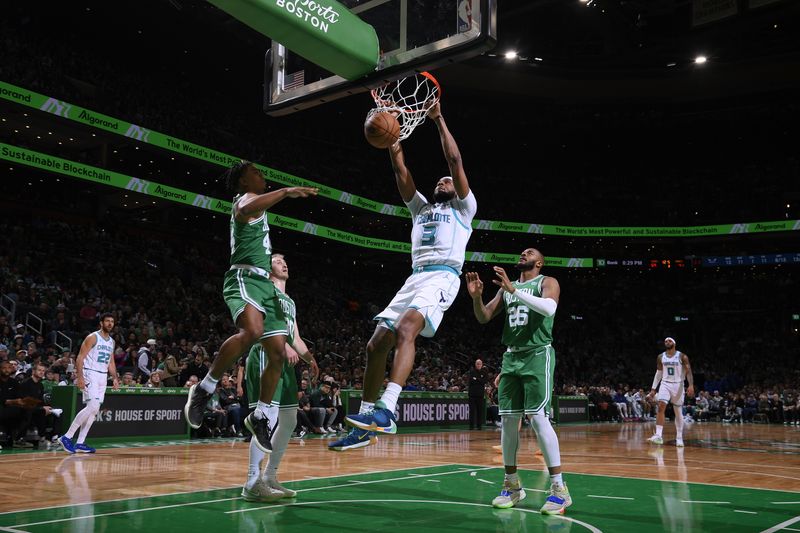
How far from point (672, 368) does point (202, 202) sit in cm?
1867

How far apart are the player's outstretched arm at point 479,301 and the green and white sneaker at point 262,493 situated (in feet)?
7.62

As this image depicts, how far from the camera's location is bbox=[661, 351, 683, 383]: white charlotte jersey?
1374cm

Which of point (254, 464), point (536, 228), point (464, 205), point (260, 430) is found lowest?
point (254, 464)

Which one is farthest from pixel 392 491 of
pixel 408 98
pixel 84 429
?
pixel 84 429

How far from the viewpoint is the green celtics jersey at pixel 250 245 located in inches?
226

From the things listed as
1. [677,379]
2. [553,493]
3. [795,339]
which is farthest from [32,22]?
[795,339]

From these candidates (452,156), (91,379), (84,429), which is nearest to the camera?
(452,156)

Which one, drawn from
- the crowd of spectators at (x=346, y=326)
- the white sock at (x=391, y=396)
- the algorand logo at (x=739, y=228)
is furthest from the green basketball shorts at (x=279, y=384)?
the algorand logo at (x=739, y=228)

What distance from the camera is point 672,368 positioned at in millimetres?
13859

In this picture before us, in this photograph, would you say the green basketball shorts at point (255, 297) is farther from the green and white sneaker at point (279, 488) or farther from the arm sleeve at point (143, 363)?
the arm sleeve at point (143, 363)

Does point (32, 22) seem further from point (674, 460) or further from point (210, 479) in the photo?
point (674, 460)

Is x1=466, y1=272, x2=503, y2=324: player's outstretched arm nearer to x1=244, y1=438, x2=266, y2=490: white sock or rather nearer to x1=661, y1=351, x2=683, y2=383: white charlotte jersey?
x1=244, y1=438, x2=266, y2=490: white sock

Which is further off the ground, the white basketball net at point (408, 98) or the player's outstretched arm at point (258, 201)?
the white basketball net at point (408, 98)

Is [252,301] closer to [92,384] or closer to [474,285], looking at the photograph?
[474,285]
